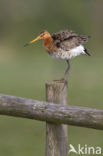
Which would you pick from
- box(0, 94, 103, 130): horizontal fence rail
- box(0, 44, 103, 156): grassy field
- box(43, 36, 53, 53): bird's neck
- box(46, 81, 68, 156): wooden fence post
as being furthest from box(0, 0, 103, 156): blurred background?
box(0, 94, 103, 130): horizontal fence rail

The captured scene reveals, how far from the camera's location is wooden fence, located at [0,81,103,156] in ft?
20.3

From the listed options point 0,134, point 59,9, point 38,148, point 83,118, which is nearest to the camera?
point 83,118

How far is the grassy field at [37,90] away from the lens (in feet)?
35.6

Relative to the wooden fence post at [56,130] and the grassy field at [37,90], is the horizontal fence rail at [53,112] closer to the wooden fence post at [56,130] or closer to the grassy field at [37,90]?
the wooden fence post at [56,130]

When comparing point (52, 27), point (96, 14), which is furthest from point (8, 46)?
point (96, 14)

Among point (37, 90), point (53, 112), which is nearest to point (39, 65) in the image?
point (37, 90)

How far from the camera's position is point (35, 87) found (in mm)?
17703

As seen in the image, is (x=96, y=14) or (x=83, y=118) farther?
(x=96, y=14)

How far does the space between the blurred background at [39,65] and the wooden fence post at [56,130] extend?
333cm

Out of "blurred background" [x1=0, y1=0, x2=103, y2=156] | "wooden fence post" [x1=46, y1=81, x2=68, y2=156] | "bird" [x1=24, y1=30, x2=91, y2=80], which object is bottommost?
"wooden fence post" [x1=46, y1=81, x2=68, y2=156]

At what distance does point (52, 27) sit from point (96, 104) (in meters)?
18.2

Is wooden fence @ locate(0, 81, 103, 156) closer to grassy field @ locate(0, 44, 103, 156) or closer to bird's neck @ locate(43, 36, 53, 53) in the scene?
bird's neck @ locate(43, 36, 53, 53)

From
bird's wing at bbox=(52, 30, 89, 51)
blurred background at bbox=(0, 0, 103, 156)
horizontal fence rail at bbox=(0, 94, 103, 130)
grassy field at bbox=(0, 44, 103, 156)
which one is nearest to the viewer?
horizontal fence rail at bbox=(0, 94, 103, 130)

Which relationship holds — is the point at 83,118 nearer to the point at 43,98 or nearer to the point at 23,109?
the point at 23,109
